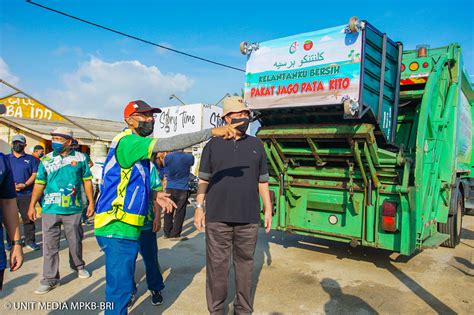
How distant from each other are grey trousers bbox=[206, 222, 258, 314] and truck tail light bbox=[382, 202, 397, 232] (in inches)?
85.5

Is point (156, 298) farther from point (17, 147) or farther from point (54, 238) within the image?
point (17, 147)

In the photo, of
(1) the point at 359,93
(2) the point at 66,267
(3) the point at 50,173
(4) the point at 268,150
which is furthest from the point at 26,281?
(1) the point at 359,93

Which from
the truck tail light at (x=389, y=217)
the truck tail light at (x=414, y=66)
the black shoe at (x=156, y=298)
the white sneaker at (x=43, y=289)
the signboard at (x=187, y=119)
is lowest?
the white sneaker at (x=43, y=289)

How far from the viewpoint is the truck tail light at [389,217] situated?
14.8ft

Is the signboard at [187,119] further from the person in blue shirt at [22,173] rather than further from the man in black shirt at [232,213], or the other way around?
the man in black shirt at [232,213]

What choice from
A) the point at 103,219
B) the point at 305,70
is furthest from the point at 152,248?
the point at 305,70

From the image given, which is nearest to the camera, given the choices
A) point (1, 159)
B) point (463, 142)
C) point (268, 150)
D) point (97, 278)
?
point (1, 159)

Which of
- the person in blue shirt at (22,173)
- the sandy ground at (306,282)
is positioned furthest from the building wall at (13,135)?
the sandy ground at (306,282)

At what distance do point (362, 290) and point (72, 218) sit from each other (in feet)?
11.6

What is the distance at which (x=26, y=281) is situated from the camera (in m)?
4.44

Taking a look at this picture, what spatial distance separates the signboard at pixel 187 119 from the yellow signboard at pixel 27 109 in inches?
341

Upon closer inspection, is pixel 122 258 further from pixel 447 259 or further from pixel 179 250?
pixel 447 259

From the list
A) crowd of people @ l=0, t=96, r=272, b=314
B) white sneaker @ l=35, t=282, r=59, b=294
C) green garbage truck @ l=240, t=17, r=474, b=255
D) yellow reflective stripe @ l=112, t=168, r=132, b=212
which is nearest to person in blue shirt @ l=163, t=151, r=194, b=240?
green garbage truck @ l=240, t=17, r=474, b=255

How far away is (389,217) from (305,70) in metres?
2.11
